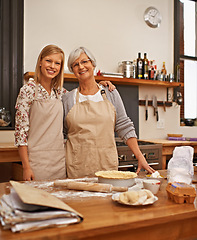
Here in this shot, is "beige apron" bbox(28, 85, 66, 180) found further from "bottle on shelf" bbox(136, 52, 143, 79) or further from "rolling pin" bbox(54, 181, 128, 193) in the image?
"bottle on shelf" bbox(136, 52, 143, 79)

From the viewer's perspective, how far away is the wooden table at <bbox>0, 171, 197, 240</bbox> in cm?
85

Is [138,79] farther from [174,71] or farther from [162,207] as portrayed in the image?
[162,207]

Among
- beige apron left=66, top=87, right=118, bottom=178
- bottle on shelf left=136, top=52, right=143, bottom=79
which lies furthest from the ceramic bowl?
bottle on shelf left=136, top=52, right=143, bottom=79

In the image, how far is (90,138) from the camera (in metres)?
2.07

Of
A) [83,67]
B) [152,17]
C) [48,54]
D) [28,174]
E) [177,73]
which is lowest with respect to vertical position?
[28,174]

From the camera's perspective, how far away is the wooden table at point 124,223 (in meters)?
0.85

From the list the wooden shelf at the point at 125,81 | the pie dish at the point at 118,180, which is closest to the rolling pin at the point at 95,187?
the pie dish at the point at 118,180

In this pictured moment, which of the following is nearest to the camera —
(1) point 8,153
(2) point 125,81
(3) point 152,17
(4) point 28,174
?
(4) point 28,174

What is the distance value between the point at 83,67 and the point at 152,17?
253cm

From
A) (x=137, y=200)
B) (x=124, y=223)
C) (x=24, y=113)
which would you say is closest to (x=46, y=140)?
(x=24, y=113)

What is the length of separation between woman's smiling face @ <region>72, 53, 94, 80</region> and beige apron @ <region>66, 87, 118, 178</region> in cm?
20

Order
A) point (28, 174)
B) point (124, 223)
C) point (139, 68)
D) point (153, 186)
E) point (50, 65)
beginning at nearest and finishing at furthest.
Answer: point (124, 223)
point (153, 186)
point (28, 174)
point (50, 65)
point (139, 68)

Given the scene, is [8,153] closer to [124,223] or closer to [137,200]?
[137,200]

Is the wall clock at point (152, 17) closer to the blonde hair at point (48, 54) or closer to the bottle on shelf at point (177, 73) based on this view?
the bottle on shelf at point (177, 73)
